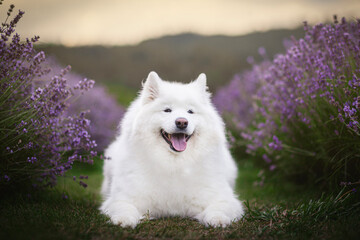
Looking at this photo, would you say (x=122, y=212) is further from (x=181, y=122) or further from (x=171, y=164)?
(x=181, y=122)

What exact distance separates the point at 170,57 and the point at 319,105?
11452 millimetres

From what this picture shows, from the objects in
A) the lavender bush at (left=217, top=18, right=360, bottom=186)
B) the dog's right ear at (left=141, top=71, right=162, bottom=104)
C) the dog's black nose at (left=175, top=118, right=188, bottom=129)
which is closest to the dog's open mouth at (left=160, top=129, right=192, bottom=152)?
the dog's black nose at (left=175, top=118, right=188, bottom=129)

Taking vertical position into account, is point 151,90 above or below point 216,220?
above

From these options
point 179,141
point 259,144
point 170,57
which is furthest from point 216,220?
point 170,57

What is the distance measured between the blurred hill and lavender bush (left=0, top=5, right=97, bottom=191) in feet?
33.6

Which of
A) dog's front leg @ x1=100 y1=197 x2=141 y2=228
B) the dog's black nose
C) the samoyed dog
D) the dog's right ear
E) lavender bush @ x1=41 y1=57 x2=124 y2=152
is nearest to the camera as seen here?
dog's front leg @ x1=100 y1=197 x2=141 y2=228

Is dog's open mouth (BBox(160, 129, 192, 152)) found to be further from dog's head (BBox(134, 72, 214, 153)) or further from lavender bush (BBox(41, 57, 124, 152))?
lavender bush (BBox(41, 57, 124, 152))

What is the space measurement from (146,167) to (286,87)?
2.56m

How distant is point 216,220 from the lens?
3182 mm

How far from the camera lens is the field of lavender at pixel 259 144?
296 centimetres

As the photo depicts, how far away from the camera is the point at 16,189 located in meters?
3.70

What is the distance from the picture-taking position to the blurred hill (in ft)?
46.2

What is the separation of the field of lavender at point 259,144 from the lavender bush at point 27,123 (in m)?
0.01

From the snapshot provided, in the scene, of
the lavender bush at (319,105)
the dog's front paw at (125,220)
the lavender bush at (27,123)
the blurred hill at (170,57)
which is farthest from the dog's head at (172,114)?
the blurred hill at (170,57)
